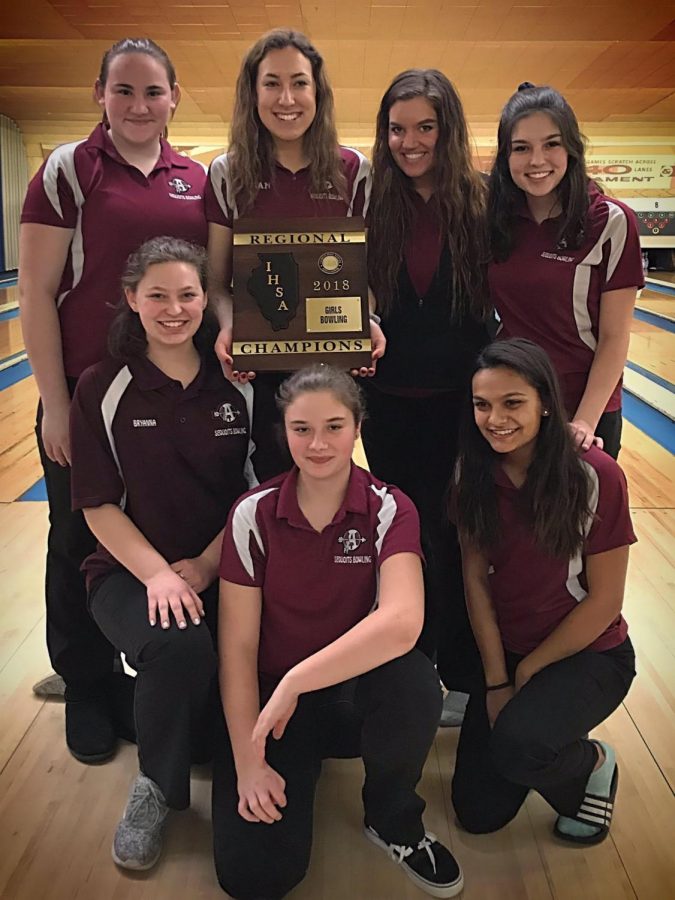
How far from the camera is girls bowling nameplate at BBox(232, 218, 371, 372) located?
1.53 meters

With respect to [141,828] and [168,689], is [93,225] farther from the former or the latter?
[141,828]

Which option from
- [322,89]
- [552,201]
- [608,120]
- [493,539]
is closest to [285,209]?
[322,89]

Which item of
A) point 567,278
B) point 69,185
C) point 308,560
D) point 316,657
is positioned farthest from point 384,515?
point 69,185

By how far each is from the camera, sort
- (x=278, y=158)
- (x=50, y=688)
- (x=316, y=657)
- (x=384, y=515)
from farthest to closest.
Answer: (x=50, y=688) < (x=278, y=158) < (x=384, y=515) < (x=316, y=657)

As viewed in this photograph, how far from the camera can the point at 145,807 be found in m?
1.41

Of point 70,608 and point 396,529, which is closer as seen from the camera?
point 396,529

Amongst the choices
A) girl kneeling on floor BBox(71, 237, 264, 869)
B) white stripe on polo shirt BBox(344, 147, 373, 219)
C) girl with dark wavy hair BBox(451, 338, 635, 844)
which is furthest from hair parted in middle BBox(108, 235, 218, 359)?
girl with dark wavy hair BBox(451, 338, 635, 844)

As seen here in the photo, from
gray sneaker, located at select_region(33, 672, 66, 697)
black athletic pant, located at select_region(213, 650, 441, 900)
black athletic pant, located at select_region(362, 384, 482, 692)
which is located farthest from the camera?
gray sneaker, located at select_region(33, 672, 66, 697)

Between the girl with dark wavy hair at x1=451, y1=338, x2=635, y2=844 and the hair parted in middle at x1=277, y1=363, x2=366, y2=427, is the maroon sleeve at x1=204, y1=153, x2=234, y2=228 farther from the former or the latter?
the girl with dark wavy hair at x1=451, y1=338, x2=635, y2=844

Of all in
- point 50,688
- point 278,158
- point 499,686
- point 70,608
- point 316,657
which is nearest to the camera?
point 316,657

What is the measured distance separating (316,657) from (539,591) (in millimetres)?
430

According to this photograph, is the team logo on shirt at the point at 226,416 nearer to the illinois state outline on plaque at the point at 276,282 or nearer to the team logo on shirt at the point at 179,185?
the illinois state outline on plaque at the point at 276,282

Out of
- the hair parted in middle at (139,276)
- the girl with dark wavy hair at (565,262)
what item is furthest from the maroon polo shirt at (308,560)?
the girl with dark wavy hair at (565,262)

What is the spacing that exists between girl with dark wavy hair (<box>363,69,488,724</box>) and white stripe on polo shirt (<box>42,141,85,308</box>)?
1.81ft
